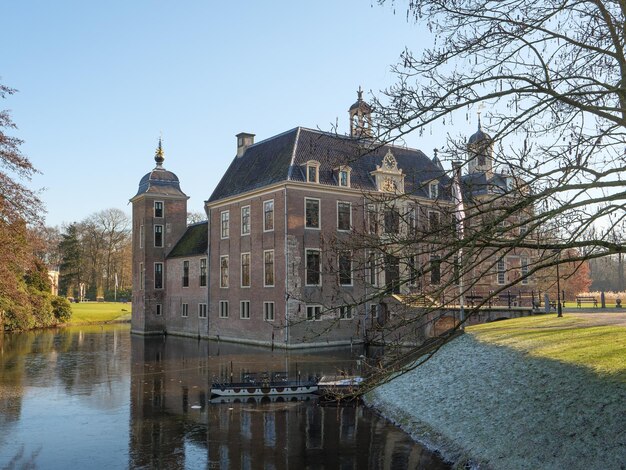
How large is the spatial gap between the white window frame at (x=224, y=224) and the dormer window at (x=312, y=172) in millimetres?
8311

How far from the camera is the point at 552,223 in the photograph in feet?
27.7

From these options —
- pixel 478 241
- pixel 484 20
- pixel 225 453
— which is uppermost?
pixel 484 20

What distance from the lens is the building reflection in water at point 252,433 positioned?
42.6 ft

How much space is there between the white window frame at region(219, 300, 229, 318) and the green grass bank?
22.2 metres

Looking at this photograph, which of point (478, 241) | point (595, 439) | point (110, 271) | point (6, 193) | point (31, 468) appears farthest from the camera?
point (110, 271)

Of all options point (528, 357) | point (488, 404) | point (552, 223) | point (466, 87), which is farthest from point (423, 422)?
point (466, 87)

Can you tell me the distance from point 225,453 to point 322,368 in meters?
12.4

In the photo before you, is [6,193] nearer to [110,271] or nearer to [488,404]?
[488,404]

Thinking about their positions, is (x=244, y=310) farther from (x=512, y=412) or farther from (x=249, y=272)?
(x=512, y=412)

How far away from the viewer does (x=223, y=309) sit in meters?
41.5

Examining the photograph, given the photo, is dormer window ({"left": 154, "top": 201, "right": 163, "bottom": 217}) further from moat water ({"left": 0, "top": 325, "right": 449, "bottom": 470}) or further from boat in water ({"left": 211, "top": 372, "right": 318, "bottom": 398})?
boat in water ({"left": 211, "top": 372, "right": 318, "bottom": 398})

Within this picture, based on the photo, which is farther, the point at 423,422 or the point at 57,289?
the point at 57,289

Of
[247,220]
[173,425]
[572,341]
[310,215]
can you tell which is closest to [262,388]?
[173,425]

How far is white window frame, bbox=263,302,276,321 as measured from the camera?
36.1 meters
